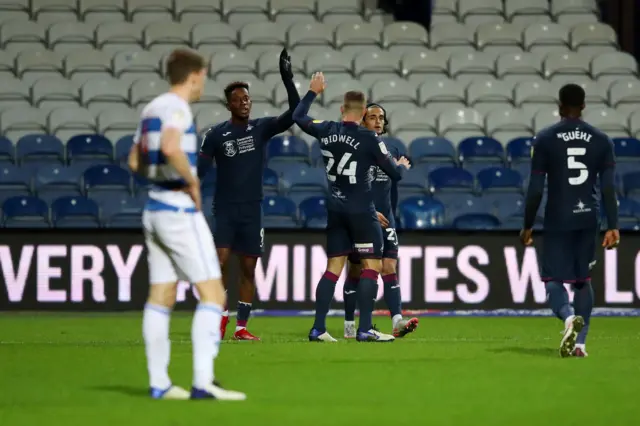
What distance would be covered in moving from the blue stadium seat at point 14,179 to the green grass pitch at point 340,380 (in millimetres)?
4809

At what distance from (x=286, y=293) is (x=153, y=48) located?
20.5ft

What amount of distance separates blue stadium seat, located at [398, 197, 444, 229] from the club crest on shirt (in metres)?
5.29

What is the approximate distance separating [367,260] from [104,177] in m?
6.79

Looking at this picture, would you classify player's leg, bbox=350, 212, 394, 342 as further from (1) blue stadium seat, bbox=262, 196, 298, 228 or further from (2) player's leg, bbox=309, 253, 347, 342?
(1) blue stadium seat, bbox=262, 196, 298, 228

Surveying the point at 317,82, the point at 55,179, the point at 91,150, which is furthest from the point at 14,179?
the point at 317,82

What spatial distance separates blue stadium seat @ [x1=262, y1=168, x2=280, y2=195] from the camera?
16734mm

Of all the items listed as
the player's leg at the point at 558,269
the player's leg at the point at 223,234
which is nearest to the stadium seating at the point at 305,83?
the player's leg at the point at 223,234

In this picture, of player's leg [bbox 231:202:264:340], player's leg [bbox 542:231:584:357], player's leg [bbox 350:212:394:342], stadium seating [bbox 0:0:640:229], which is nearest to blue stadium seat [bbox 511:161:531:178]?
stadium seating [bbox 0:0:640:229]

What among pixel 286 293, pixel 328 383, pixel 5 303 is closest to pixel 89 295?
pixel 5 303

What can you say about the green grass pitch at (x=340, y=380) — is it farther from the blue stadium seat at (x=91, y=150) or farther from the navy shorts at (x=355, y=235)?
the blue stadium seat at (x=91, y=150)

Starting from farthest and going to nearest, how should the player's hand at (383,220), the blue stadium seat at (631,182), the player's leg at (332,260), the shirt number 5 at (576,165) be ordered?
the blue stadium seat at (631,182) → the player's hand at (383,220) → the player's leg at (332,260) → the shirt number 5 at (576,165)

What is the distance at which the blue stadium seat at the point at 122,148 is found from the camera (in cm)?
1728

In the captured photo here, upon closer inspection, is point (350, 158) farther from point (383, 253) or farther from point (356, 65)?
point (356, 65)

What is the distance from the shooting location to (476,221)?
1655cm
